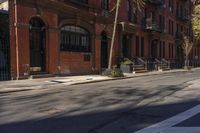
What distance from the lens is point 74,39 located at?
2692 centimetres

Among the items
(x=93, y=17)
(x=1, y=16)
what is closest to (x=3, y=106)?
(x=1, y=16)

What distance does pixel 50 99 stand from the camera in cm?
1257

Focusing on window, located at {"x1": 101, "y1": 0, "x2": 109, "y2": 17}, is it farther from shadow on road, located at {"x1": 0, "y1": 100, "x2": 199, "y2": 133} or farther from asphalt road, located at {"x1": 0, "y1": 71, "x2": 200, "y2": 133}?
shadow on road, located at {"x1": 0, "y1": 100, "x2": 199, "y2": 133}

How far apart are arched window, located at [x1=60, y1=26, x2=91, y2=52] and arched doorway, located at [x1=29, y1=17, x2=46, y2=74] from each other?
209 cm

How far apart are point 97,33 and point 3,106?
19121 millimetres

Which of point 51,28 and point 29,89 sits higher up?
point 51,28

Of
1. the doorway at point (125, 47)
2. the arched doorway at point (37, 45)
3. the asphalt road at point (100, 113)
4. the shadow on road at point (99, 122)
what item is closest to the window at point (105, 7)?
the doorway at point (125, 47)

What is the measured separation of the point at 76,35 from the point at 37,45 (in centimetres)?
472

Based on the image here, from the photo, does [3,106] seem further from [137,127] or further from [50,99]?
[137,127]

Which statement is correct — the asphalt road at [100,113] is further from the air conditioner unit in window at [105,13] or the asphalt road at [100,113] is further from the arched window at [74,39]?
the air conditioner unit in window at [105,13]

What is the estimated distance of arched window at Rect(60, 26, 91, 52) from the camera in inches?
1011

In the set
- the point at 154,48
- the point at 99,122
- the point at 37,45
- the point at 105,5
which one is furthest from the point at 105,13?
the point at 99,122

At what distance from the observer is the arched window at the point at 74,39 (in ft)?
84.3

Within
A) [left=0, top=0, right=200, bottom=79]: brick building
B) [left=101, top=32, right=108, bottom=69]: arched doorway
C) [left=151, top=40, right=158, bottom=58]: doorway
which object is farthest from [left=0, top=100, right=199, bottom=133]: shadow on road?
[left=151, top=40, right=158, bottom=58]: doorway
